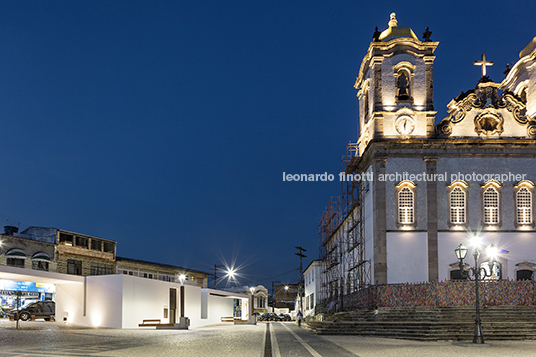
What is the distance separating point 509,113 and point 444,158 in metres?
5.32

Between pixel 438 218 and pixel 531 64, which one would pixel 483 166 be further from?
pixel 531 64

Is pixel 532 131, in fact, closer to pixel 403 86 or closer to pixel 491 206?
pixel 491 206

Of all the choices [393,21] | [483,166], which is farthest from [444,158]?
[393,21]

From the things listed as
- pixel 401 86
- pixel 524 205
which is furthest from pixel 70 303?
pixel 524 205

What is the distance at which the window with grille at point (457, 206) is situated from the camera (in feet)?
111

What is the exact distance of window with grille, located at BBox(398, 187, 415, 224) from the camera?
33594mm

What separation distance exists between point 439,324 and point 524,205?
578 inches

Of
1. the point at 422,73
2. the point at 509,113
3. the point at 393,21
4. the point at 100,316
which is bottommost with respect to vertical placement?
the point at 100,316

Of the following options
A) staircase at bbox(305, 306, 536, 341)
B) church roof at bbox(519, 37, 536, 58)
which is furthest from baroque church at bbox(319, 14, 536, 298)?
church roof at bbox(519, 37, 536, 58)

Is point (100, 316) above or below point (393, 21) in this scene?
below

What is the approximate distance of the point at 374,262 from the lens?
32.7 metres

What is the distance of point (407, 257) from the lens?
32.9 m

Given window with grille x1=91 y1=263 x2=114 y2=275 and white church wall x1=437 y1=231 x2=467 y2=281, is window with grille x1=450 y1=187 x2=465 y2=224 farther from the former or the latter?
window with grille x1=91 y1=263 x2=114 y2=275

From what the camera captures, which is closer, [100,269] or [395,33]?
[395,33]
